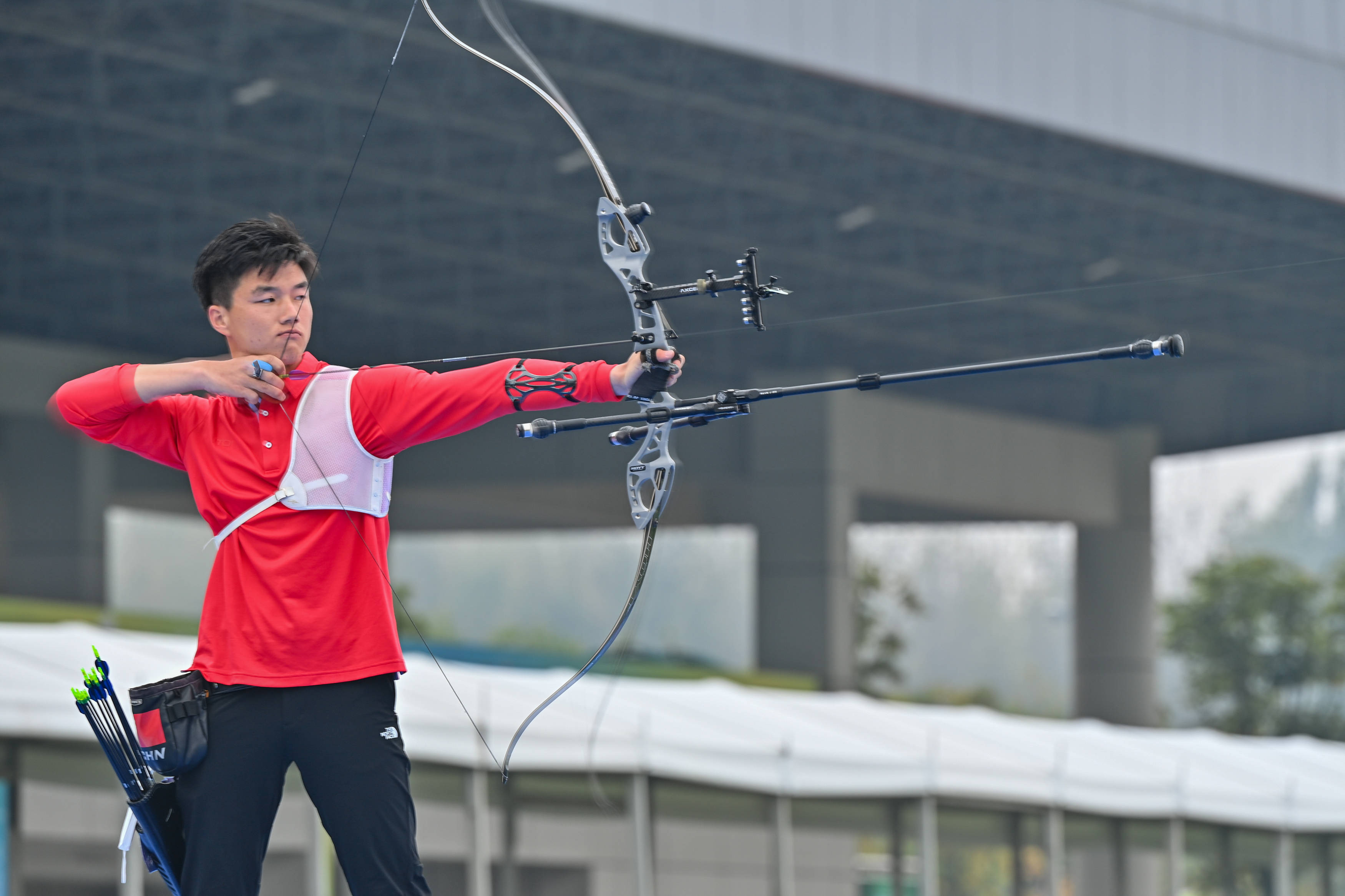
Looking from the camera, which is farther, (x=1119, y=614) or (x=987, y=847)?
(x=1119, y=614)

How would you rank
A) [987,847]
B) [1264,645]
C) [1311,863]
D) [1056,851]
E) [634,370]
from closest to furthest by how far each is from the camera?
[634,370]
[1056,851]
[987,847]
[1311,863]
[1264,645]

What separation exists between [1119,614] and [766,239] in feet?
34.0

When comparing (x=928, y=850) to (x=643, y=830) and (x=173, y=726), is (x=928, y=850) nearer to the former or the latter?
(x=643, y=830)

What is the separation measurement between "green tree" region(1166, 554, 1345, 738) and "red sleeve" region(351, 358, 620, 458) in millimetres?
20185

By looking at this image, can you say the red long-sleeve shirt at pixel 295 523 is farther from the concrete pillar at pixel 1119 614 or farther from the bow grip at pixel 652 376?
the concrete pillar at pixel 1119 614

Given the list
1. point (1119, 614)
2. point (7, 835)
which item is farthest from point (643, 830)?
point (1119, 614)

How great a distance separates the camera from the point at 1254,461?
2322 centimetres

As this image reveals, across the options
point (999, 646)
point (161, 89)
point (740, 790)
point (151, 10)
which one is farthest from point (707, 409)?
point (999, 646)

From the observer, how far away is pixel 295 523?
2377 mm

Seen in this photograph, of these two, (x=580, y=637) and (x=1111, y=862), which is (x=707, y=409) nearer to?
(x=1111, y=862)

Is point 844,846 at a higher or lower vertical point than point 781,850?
lower

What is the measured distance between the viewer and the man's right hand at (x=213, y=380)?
2.33 m

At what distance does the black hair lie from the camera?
2430mm

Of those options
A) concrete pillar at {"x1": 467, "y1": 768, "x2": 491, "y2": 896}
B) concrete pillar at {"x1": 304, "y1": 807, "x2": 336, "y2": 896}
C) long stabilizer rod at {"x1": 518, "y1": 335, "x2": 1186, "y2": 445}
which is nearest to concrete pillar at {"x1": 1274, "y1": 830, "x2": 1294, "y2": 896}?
concrete pillar at {"x1": 467, "y1": 768, "x2": 491, "y2": 896}
